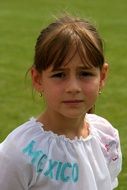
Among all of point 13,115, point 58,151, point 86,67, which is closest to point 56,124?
point 58,151

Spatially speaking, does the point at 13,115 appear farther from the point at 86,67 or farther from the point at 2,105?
the point at 86,67

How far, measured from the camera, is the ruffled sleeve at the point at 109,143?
314 centimetres

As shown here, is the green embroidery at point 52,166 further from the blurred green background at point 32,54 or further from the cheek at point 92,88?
the blurred green background at point 32,54

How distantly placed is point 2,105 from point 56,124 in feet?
15.0

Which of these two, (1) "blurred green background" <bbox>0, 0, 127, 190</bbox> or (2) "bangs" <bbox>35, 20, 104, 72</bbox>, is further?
(1) "blurred green background" <bbox>0, 0, 127, 190</bbox>

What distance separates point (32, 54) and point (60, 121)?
23.8ft

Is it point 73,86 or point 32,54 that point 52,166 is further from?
point 32,54

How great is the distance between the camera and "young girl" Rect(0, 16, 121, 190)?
2797mm

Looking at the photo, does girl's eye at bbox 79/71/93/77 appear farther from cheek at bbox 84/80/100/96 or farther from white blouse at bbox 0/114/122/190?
white blouse at bbox 0/114/122/190

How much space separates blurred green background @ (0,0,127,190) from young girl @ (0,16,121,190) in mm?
367

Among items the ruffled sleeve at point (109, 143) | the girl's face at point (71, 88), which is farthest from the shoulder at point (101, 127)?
the girl's face at point (71, 88)

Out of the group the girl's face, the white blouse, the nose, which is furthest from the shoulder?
the nose

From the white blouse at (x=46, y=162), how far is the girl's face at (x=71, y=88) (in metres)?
0.15

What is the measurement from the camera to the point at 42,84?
114 inches
